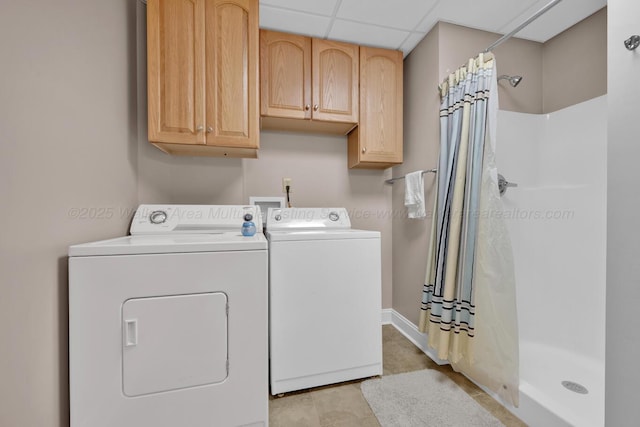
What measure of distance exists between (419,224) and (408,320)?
816 mm

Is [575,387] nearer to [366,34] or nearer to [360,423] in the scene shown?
[360,423]

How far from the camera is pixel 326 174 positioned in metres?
2.25

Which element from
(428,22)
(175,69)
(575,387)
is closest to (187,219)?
(175,69)

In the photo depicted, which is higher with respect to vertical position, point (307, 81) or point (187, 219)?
point (307, 81)

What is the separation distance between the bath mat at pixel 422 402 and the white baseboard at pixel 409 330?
0.18 meters

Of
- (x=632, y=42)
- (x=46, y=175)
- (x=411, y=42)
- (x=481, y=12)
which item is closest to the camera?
(x=632, y=42)

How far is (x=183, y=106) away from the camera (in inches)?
58.0

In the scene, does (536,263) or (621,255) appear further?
(536,263)

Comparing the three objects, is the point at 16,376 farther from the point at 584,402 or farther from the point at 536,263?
the point at 536,263

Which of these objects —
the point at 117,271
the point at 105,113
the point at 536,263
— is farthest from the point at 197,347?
the point at 536,263

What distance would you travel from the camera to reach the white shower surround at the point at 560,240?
1510 mm

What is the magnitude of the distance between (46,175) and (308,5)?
66.5 inches

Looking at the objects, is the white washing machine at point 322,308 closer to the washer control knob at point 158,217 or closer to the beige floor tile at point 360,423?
the beige floor tile at point 360,423

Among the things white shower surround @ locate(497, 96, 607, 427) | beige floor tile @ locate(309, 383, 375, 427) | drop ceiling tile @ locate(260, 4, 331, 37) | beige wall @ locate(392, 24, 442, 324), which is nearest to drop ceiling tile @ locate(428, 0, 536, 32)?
beige wall @ locate(392, 24, 442, 324)
